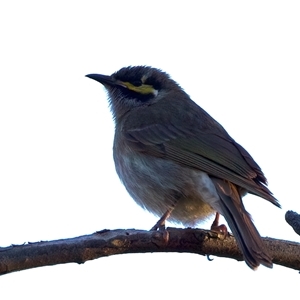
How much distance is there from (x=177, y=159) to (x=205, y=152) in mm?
319

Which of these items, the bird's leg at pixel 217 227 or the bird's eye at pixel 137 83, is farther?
the bird's eye at pixel 137 83

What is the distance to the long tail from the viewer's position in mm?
5535

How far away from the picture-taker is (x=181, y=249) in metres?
5.87

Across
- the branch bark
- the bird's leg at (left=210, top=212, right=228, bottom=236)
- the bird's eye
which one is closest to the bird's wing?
the bird's leg at (left=210, top=212, right=228, bottom=236)

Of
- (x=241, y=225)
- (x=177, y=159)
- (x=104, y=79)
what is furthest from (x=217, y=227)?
(x=104, y=79)

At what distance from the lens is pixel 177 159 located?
726 cm

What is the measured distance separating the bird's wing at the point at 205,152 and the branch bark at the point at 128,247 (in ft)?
2.27

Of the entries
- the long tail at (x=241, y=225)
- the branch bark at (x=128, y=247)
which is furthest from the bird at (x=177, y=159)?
the branch bark at (x=128, y=247)

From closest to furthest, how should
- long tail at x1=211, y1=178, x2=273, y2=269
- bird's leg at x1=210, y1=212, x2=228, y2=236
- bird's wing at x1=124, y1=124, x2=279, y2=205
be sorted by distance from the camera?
long tail at x1=211, y1=178, x2=273, y2=269 → bird's leg at x1=210, y1=212, x2=228, y2=236 → bird's wing at x1=124, y1=124, x2=279, y2=205

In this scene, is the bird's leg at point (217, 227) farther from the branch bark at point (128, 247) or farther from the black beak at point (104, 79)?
the black beak at point (104, 79)

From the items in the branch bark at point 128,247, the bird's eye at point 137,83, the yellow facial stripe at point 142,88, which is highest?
the bird's eye at point 137,83

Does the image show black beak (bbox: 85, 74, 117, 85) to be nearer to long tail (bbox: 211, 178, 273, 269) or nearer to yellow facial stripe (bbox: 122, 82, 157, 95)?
yellow facial stripe (bbox: 122, 82, 157, 95)

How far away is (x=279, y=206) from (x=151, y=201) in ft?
5.25

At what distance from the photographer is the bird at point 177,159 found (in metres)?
6.50
